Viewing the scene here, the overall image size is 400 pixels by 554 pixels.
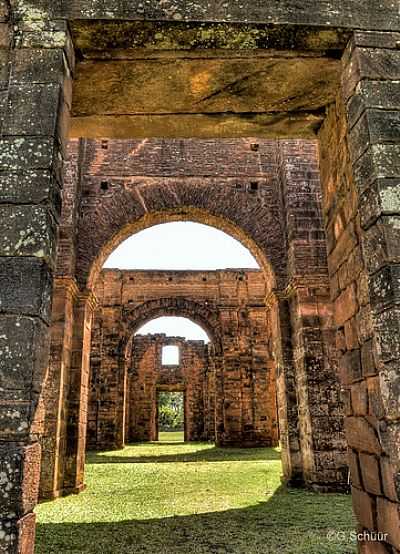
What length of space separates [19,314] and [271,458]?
10.9 meters

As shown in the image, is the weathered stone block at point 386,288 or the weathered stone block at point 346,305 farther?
the weathered stone block at point 346,305

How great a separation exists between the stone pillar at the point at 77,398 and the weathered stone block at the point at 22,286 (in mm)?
5681

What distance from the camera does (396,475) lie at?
2.23 m

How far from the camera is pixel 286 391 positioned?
8.02 metres

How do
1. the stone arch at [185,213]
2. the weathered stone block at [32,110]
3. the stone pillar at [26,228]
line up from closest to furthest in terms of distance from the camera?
the stone pillar at [26,228] → the weathered stone block at [32,110] → the stone arch at [185,213]

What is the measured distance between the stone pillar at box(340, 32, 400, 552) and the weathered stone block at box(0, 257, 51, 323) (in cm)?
191

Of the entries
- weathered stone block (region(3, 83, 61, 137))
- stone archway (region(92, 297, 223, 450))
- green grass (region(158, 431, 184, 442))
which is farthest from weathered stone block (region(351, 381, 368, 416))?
green grass (region(158, 431, 184, 442))

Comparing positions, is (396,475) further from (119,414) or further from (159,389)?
(159,389)

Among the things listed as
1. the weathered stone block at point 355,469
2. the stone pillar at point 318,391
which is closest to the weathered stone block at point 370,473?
the weathered stone block at point 355,469

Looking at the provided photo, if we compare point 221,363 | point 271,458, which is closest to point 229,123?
point 271,458

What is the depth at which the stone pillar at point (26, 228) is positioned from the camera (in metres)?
2.13

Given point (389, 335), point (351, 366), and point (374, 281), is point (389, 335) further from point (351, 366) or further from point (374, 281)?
point (351, 366)

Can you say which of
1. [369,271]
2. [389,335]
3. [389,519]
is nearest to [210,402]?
[389,519]

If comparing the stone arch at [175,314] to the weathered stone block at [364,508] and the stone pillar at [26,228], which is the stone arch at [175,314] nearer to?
the weathered stone block at [364,508]
